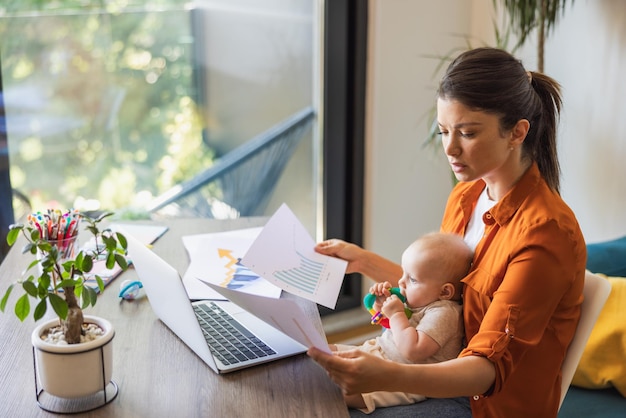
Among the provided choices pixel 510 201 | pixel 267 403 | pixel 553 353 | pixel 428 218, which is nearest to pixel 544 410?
A: pixel 553 353

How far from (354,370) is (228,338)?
299 mm

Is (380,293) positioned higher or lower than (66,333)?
lower

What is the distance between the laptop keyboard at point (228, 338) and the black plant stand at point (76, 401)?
0.20m

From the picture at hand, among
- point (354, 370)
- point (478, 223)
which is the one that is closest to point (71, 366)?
point (354, 370)

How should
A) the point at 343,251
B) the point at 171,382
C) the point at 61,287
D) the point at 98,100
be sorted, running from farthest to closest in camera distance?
the point at 98,100, the point at 343,251, the point at 171,382, the point at 61,287

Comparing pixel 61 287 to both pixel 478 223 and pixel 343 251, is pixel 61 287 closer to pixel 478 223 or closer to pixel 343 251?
pixel 343 251

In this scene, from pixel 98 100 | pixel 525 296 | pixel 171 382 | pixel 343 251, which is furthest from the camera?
pixel 98 100

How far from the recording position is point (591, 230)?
242cm

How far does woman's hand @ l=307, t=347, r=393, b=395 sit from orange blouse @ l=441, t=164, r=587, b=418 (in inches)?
8.3

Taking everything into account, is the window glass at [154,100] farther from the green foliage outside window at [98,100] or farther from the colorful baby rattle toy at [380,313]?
the colorful baby rattle toy at [380,313]

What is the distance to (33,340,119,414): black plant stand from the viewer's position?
1.10 m

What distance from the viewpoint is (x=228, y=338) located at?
1.33m

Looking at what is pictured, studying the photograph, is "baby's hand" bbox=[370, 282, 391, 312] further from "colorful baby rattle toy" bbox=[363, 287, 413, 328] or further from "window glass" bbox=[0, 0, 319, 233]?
"window glass" bbox=[0, 0, 319, 233]

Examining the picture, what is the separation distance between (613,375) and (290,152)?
5.48 feet
